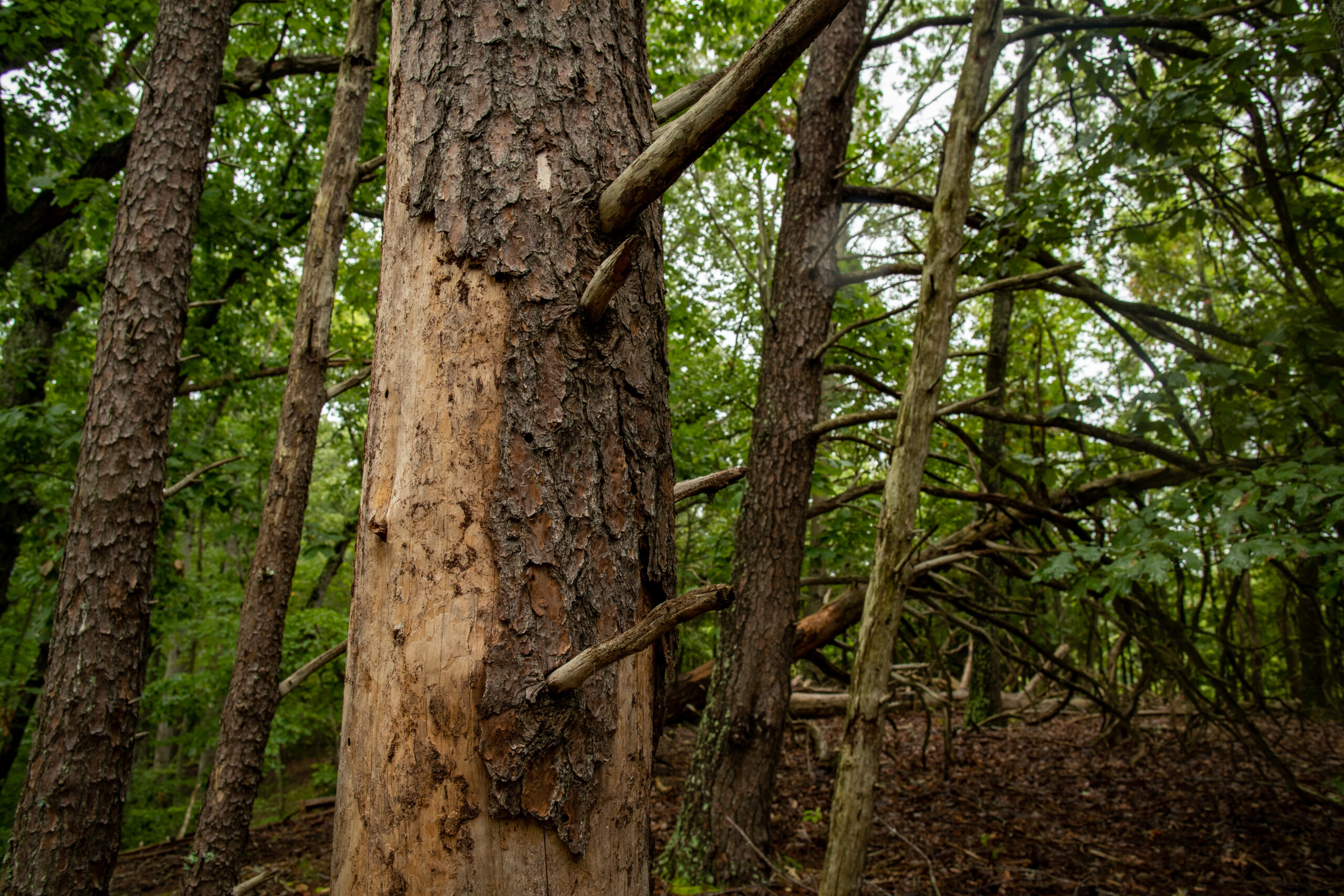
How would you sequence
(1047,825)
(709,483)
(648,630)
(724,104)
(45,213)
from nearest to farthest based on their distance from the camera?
(648,630), (724,104), (709,483), (1047,825), (45,213)

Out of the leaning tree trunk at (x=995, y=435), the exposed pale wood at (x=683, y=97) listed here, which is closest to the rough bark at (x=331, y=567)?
the leaning tree trunk at (x=995, y=435)

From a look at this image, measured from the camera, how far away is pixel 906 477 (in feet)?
10.8

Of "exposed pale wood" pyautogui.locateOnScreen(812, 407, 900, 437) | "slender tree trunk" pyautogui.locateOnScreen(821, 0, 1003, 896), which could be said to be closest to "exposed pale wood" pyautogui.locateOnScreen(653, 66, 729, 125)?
"slender tree trunk" pyautogui.locateOnScreen(821, 0, 1003, 896)

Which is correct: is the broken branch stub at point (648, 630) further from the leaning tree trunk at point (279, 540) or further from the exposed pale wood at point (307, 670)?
the leaning tree trunk at point (279, 540)

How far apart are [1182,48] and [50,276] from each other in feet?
31.7

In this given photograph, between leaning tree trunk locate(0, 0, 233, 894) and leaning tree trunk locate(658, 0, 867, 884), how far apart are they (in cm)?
317

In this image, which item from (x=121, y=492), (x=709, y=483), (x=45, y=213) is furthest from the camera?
(x=45, y=213)

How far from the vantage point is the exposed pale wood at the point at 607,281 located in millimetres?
1049

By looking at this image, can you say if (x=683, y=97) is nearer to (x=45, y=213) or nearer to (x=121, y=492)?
(x=121, y=492)

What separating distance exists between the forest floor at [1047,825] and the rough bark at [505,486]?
3.82 metres

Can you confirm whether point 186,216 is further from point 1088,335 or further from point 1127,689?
point 1088,335

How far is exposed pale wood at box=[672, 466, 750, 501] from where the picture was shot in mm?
1364

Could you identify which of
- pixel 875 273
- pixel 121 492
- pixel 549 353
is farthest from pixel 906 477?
pixel 121 492

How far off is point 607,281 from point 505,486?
1.16ft
